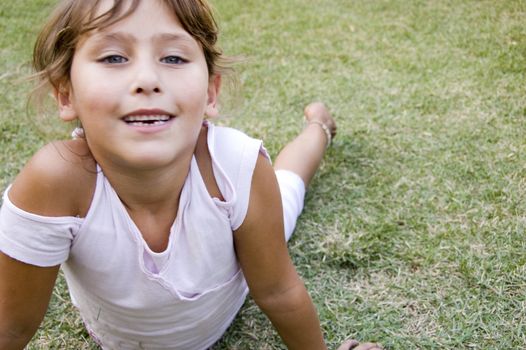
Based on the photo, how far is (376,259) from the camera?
1950 millimetres

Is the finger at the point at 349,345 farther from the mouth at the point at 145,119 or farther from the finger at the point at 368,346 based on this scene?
the mouth at the point at 145,119

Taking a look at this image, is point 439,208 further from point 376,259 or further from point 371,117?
point 371,117

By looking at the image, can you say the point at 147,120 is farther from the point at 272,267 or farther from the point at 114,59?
the point at 272,267

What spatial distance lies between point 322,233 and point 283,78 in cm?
134

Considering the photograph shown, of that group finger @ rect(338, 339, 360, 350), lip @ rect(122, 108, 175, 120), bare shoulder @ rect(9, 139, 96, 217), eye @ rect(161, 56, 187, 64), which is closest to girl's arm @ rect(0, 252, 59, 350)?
bare shoulder @ rect(9, 139, 96, 217)

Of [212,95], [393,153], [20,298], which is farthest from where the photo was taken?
[393,153]

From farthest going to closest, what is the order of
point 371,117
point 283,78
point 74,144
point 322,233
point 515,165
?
point 283,78, point 371,117, point 515,165, point 322,233, point 74,144

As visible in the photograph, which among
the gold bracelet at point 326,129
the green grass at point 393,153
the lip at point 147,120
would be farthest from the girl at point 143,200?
the gold bracelet at point 326,129

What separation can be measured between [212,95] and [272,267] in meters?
0.44

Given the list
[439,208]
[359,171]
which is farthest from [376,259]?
[359,171]

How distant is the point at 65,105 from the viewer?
53.2 inches

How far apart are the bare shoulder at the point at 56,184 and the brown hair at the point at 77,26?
0.56 ft

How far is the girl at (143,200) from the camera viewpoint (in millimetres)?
1214

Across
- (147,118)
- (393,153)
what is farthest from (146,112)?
(393,153)
